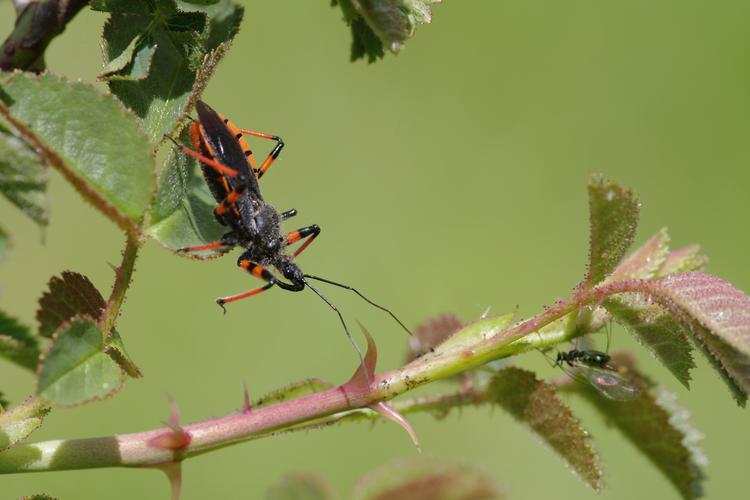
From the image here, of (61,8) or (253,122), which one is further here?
(253,122)

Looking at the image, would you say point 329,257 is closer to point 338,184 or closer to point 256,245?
point 338,184

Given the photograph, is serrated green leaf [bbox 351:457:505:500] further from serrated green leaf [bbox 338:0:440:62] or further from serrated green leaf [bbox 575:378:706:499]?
serrated green leaf [bbox 575:378:706:499]

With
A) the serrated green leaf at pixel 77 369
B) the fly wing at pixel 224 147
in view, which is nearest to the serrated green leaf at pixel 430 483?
the serrated green leaf at pixel 77 369

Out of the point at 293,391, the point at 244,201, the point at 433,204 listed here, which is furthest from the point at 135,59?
the point at 433,204

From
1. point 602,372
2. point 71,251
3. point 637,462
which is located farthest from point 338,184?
point 602,372

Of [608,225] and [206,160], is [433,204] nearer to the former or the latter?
[206,160]

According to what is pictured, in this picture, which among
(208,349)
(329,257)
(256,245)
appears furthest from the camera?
Result: (329,257)

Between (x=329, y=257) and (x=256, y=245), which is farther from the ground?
(x=329, y=257)
